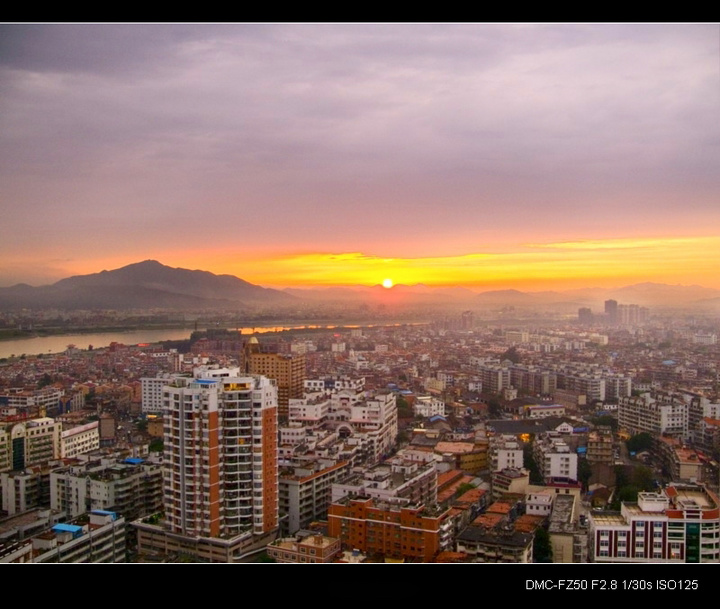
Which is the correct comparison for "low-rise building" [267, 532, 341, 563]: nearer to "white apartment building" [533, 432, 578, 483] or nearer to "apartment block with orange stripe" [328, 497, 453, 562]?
"apartment block with orange stripe" [328, 497, 453, 562]

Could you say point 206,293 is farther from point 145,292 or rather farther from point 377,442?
point 377,442

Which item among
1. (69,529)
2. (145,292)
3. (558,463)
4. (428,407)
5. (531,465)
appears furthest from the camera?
(428,407)

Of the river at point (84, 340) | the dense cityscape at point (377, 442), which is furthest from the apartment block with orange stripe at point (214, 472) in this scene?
the river at point (84, 340)

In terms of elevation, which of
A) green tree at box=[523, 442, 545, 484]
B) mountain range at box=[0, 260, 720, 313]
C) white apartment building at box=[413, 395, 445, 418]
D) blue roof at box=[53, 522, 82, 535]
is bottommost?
green tree at box=[523, 442, 545, 484]

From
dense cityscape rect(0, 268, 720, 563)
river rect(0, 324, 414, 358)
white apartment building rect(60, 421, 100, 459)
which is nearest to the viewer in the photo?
dense cityscape rect(0, 268, 720, 563)

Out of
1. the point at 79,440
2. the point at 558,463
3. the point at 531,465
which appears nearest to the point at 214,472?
the point at 79,440

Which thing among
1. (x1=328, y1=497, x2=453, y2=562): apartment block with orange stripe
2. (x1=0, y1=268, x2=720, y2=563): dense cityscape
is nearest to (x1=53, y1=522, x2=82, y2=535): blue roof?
(x1=0, y1=268, x2=720, y2=563): dense cityscape
